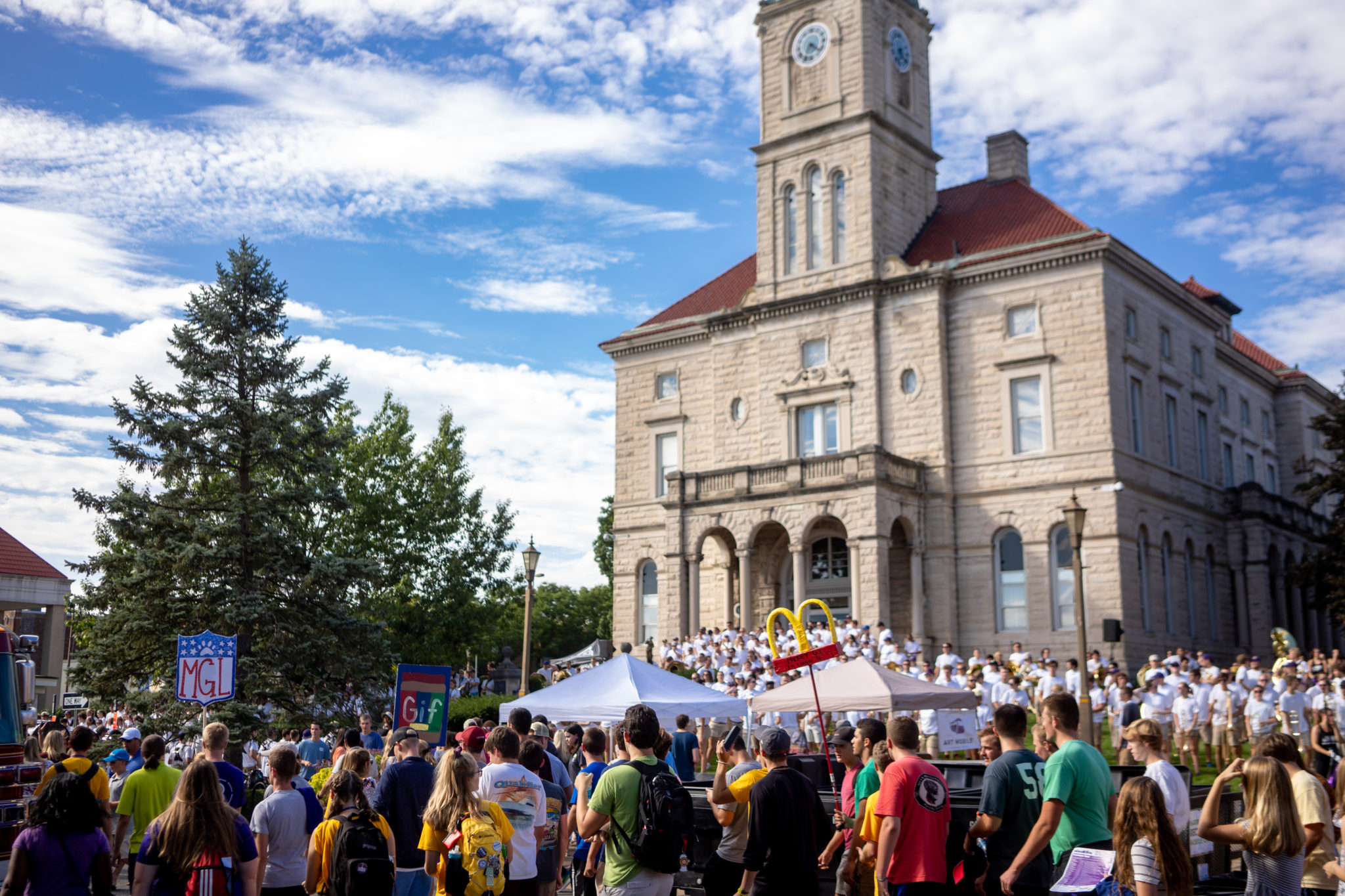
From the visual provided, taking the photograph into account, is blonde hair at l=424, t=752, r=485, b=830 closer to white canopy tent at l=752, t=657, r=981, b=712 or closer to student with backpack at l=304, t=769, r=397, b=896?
student with backpack at l=304, t=769, r=397, b=896

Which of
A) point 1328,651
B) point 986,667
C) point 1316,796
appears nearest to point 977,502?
point 986,667

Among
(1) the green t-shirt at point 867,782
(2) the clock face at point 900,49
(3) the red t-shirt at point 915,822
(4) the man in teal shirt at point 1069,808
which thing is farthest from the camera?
(2) the clock face at point 900,49

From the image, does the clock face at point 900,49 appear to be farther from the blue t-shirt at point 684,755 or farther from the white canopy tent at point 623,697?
the blue t-shirt at point 684,755

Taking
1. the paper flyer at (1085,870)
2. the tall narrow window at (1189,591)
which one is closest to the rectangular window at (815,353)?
the tall narrow window at (1189,591)

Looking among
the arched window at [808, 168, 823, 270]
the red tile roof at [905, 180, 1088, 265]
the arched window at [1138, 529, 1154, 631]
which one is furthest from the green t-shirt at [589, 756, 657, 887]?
the arched window at [808, 168, 823, 270]

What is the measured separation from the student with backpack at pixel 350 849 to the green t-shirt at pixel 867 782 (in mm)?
3877

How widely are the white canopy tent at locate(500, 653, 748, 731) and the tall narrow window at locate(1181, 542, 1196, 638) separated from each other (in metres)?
28.0

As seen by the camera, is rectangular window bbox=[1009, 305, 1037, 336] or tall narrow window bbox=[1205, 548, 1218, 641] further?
tall narrow window bbox=[1205, 548, 1218, 641]

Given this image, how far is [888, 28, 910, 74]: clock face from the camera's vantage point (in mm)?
43938

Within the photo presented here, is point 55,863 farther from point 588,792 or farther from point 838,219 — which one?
point 838,219

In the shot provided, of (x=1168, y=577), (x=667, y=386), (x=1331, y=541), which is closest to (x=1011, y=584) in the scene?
(x=1168, y=577)

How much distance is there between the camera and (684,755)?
1659 centimetres

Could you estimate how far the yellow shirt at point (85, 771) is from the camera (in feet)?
34.3

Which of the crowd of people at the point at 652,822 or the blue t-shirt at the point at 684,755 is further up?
the crowd of people at the point at 652,822
